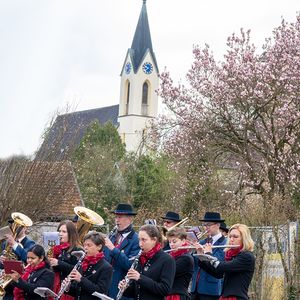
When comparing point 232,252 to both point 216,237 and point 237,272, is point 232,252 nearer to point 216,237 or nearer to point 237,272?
point 237,272

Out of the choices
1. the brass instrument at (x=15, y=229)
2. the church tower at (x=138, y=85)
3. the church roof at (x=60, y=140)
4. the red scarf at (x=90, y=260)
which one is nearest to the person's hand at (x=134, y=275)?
the red scarf at (x=90, y=260)

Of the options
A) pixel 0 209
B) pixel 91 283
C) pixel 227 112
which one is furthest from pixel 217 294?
pixel 227 112

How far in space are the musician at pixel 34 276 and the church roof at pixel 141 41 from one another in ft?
230

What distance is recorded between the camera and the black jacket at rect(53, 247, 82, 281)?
897cm

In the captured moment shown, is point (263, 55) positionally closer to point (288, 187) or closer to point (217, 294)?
point (288, 187)

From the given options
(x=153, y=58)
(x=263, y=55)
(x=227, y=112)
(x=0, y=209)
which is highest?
(x=153, y=58)

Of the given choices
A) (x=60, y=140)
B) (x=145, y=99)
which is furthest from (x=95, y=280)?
(x=145, y=99)

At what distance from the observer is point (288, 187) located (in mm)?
21625

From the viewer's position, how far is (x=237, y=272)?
884cm

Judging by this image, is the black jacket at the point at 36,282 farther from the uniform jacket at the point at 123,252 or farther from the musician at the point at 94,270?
the uniform jacket at the point at 123,252

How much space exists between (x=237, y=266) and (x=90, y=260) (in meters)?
1.78

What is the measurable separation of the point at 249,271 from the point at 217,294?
1545mm

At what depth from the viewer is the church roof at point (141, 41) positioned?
258ft

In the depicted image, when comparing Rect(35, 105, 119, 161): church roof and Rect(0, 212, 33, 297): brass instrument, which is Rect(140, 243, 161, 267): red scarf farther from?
Rect(35, 105, 119, 161): church roof
